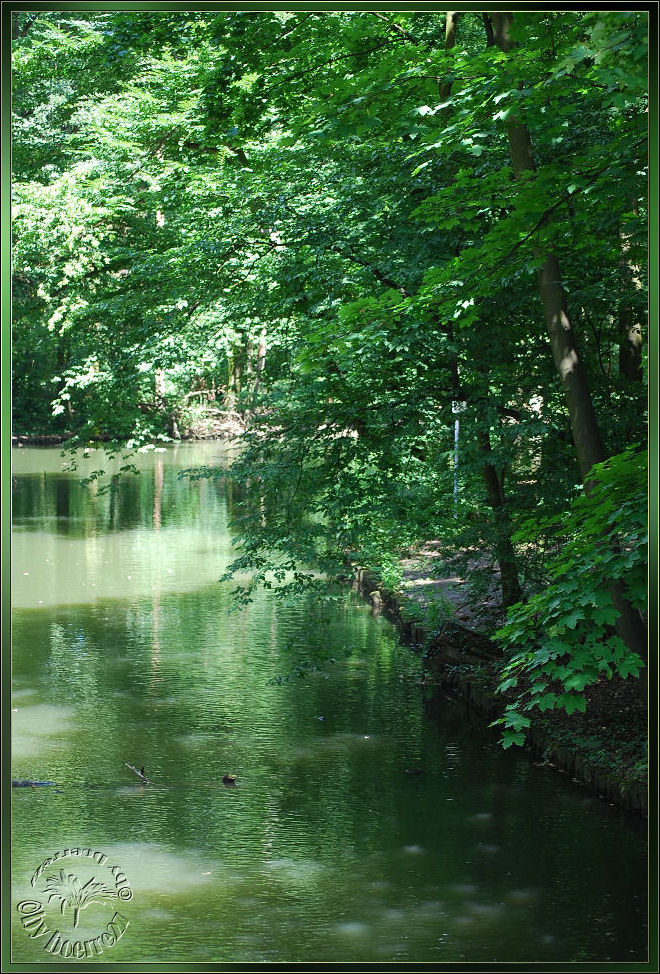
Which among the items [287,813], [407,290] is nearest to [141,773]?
[287,813]

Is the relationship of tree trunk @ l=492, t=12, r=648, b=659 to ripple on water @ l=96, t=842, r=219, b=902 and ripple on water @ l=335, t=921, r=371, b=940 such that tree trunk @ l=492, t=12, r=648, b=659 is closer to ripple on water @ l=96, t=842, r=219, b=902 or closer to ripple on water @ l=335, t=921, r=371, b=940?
ripple on water @ l=335, t=921, r=371, b=940

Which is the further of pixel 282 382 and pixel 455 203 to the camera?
pixel 282 382

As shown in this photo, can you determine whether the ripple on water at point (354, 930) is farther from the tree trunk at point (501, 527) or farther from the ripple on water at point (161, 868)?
the tree trunk at point (501, 527)

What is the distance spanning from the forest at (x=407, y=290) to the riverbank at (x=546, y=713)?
0.22 m

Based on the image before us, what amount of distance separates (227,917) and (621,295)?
164 inches

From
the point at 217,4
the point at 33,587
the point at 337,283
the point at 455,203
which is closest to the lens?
the point at 217,4

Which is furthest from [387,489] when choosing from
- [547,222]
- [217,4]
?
[217,4]

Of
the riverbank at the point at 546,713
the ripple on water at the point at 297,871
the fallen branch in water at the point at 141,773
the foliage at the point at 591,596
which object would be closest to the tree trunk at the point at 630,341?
the riverbank at the point at 546,713

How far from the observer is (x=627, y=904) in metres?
4.91

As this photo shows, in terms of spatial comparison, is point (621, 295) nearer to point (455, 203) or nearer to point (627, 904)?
point (455, 203)

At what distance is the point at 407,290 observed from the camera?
23.2 feet

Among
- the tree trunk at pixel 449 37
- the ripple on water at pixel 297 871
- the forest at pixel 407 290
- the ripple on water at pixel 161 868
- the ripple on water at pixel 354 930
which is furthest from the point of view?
the tree trunk at pixel 449 37

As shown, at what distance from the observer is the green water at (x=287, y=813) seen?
15.0ft

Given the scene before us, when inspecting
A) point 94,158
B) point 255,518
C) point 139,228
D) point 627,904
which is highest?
point 94,158
